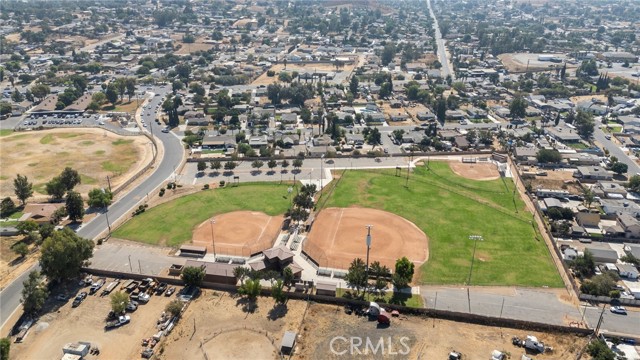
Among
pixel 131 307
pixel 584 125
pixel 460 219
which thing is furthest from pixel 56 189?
pixel 584 125

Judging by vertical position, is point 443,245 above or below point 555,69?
below

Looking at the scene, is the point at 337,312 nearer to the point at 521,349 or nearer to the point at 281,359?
the point at 281,359

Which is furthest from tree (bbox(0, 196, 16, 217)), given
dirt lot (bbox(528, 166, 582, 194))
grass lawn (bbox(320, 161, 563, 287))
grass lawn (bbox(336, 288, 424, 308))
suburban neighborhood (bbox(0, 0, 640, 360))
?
dirt lot (bbox(528, 166, 582, 194))

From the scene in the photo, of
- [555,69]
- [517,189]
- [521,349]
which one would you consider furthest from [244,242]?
[555,69]

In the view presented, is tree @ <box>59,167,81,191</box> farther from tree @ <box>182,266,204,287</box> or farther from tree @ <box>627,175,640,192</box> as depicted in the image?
tree @ <box>627,175,640,192</box>

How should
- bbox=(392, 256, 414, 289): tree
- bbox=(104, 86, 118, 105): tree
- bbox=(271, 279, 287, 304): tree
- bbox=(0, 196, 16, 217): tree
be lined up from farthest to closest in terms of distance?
bbox=(104, 86, 118, 105): tree < bbox=(0, 196, 16, 217): tree < bbox=(392, 256, 414, 289): tree < bbox=(271, 279, 287, 304): tree

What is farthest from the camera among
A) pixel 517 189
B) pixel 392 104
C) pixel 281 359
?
pixel 392 104
